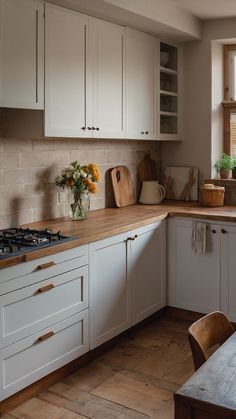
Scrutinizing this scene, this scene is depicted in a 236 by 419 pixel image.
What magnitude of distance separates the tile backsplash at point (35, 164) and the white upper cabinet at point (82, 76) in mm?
201

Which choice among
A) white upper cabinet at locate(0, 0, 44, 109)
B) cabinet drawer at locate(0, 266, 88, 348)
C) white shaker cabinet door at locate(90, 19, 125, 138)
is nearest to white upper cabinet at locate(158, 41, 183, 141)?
white shaker cabinet door at locate(90, 19, 125, 138)

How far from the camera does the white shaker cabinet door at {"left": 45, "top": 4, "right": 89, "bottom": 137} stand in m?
3.16

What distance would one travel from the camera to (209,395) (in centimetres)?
140

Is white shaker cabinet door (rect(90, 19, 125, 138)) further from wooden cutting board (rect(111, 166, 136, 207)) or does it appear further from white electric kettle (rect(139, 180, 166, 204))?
white electric kettle (rect(139, 180, 166, 204))

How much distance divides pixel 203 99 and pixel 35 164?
1.80 metres

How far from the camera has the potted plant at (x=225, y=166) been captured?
14.9 feet

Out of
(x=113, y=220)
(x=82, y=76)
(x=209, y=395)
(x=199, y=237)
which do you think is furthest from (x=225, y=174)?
(x=209, y=395)

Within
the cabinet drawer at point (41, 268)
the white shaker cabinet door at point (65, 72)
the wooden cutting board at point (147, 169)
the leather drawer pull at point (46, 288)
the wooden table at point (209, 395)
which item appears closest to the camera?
the wooden table at point (209, 395)

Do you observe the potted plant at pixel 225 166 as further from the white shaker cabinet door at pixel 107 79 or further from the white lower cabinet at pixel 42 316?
the white lower cabinet at pixel 42 316

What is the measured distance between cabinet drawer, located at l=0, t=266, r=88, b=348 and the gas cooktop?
193mm

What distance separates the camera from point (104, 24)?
361 centimetres

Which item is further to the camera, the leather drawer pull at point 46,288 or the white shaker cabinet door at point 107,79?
the white shaker cabinet door at point 107,79

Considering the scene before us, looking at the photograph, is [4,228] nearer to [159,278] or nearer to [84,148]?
[84,148]

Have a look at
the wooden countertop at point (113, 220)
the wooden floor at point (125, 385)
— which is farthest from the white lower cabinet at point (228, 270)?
the wooden floor at point (125, 385)
